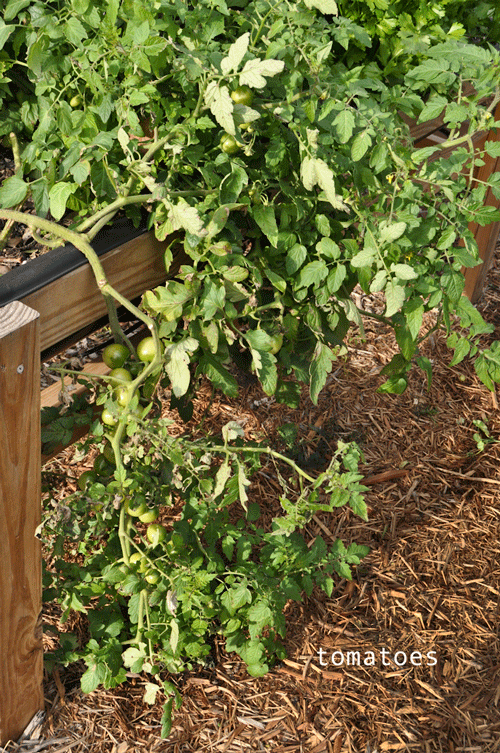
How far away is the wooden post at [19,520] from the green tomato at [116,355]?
9.0 inches

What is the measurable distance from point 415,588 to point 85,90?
1.91 metres

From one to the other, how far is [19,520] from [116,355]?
0.42 metres

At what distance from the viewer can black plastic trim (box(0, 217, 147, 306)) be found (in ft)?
4.87

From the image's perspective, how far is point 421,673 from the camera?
2.31 m

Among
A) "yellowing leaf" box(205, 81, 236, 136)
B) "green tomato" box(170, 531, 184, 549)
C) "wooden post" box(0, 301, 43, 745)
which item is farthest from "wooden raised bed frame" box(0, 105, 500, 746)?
"yellowing leaf" box(205, 81, 236, 136)

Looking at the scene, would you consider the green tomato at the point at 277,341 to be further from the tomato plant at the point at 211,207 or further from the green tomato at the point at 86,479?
the green tomato at the point at 86,479

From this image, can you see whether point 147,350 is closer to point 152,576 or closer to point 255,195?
point 255,195

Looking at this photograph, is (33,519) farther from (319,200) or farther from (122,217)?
(319,200)

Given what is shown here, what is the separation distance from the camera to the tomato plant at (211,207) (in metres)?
1.54

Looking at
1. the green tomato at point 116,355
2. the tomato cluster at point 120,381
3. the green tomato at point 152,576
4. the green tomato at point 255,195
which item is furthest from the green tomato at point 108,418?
the green tomato at point 255,195

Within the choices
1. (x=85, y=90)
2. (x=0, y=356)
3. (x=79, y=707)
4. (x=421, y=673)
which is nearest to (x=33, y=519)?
(x=0, y=356)

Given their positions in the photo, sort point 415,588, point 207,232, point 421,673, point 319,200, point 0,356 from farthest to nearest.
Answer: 1. point 415,588
2. point 421,673
3. point 319,200
4. point 207,232
5. point 0,356

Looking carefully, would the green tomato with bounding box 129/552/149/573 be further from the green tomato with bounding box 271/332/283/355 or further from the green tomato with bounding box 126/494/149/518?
the green tomato with bounding box 271/332/283/355

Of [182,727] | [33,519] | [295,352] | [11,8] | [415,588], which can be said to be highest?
[11,8]
